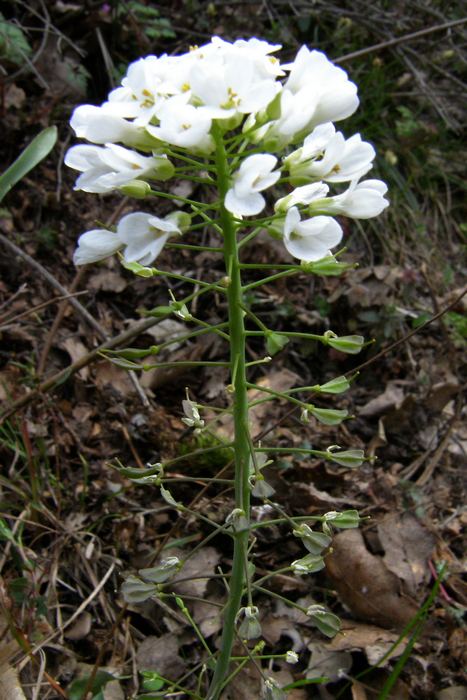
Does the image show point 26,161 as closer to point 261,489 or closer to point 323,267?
point 323,267

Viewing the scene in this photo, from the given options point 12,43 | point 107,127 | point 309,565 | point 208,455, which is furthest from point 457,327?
point 12,43

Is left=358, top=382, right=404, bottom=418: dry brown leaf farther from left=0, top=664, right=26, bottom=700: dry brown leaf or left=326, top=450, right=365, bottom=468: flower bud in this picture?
left=0, top=664, right=26, bottom=700: dry brown leaf

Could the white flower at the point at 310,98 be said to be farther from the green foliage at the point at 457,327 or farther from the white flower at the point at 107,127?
the green foliage at the point at 457,327

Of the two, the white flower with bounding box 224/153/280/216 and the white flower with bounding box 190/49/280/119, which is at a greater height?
the white flower with bounding box 190/49/280/119

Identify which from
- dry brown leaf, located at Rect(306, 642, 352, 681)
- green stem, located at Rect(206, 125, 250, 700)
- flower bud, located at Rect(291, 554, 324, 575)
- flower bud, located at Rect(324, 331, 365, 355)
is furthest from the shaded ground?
flower bud, located at Rect(324, 331, 365, 355)

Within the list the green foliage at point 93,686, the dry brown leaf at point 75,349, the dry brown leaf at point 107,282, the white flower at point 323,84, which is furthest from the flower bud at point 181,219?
the dry brown leaf at point 107,282

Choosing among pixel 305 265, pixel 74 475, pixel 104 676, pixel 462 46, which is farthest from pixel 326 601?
pixel 462 46
